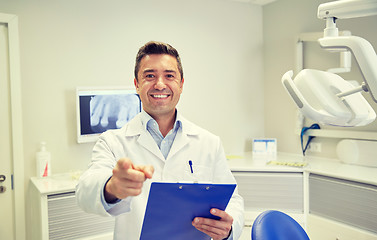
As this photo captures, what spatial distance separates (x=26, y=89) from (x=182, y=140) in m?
1.70

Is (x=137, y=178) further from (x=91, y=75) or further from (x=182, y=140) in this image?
(x=91, y=75)

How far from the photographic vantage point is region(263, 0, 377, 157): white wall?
3.26 m

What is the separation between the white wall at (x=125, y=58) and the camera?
2.68 meters

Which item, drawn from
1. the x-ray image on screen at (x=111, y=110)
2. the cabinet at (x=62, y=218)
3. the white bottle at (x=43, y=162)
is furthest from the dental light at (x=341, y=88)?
the white bottle at (x=43, y=162)

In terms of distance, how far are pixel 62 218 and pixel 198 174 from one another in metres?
1.32

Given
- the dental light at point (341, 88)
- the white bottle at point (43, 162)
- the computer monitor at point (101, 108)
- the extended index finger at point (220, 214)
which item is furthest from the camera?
the computer monitor at point (101, 108)

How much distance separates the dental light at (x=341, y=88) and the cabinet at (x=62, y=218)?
180 centimetres

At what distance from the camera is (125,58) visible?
3070 mm

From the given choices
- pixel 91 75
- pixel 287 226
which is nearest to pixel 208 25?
pixel 91 75

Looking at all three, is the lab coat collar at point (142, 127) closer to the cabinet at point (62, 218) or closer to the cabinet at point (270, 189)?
the cabinet at point (62, 218)

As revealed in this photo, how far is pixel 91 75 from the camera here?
290 centimetres

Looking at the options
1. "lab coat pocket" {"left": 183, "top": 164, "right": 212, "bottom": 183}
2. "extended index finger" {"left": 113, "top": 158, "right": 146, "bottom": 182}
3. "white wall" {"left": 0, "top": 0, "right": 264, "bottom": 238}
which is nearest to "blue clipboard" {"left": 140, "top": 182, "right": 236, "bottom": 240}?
"extended index finger" {"left": 113, "top": 158, "right": 146, "bottom": 182}

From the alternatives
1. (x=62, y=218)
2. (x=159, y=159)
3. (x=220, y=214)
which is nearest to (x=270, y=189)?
(x=62, y=218)

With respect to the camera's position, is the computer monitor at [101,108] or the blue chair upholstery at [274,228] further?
the computer monitor at [101,108]
